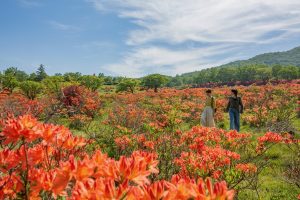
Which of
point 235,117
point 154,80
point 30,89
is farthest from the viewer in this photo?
point 154,80

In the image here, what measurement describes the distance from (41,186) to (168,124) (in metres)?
11.0

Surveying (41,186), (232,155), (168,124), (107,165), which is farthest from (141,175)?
(168,124)

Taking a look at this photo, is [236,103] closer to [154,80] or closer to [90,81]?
[90,81]

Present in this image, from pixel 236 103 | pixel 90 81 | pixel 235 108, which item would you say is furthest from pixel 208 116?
pixel 90 81

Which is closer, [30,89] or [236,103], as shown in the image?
[236,103]

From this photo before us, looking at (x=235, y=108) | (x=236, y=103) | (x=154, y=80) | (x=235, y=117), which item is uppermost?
(x=154, y=80)

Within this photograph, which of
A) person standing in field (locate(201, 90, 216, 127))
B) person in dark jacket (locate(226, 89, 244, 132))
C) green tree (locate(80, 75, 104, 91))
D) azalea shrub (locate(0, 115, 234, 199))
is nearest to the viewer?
azalea shrub (locate(0, 115, 234, 199))

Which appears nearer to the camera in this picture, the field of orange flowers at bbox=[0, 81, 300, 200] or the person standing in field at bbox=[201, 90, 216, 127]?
the field of orange flowers at bbox=[0, 81, 300, 200]

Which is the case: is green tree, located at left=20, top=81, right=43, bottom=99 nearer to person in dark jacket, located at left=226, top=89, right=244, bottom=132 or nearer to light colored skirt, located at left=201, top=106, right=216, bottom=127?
person in dark jacket, located at left=226, top=89, right=244, bottom=132

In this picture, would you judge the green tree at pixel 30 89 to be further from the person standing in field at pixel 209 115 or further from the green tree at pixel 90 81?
the person standing in field at pixel 209 115

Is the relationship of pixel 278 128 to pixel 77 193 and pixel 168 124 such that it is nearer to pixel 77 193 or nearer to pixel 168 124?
pixel 168 124

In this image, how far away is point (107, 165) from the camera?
177 cm

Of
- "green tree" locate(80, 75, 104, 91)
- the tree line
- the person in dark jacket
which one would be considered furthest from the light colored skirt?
"green tree" locate(80, 75, 104, 91)

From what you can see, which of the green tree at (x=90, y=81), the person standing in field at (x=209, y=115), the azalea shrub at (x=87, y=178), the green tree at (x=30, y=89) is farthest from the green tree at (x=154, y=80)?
the azalea shrub at (x=87, y=178)
